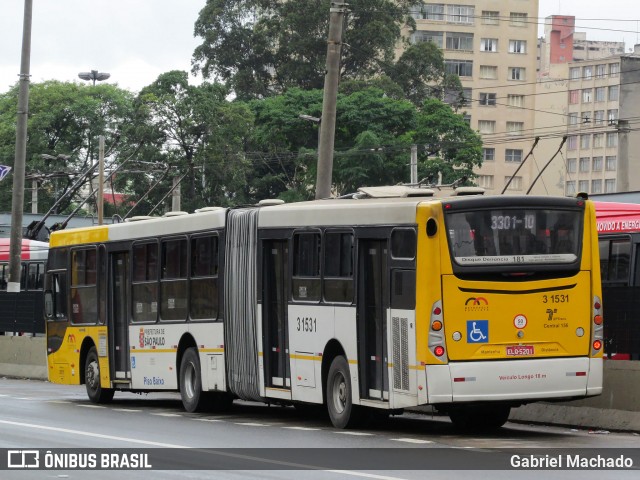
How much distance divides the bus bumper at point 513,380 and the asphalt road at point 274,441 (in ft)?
1.59

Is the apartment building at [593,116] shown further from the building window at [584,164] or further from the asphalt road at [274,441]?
the asphalt road at [274,441]

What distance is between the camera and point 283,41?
9150 cm

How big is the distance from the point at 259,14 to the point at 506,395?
8075 cm

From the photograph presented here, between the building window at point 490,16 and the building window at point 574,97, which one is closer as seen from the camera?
the building window at point 490,16

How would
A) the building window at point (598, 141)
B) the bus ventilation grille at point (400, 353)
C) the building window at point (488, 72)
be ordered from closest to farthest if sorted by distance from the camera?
the bus ventilation grille at point (400, 353) < the building window at point (488, 72) < the building window at point (598, 141)

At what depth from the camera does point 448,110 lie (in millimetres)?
82062

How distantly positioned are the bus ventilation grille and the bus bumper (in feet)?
1.71

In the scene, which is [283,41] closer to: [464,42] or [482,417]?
[464,42]

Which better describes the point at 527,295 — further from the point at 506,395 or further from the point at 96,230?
the point at 96,230

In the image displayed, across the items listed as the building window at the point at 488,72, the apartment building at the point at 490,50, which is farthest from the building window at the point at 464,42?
the building window at the point at 488,72

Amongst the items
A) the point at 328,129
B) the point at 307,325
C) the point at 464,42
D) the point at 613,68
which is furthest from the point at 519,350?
the point at 613,68

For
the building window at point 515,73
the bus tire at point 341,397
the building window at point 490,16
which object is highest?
the building window at point 490,16

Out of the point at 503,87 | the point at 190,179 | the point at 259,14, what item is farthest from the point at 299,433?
the point at 503,87

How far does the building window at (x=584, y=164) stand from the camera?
527 ft
